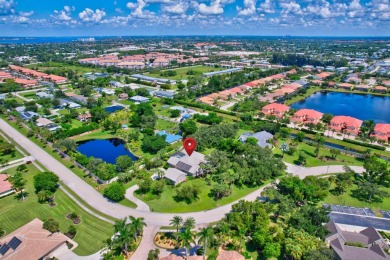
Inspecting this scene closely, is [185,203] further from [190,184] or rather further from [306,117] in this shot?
[306,117]

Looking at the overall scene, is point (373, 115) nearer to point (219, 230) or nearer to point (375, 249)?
point (375, 249)

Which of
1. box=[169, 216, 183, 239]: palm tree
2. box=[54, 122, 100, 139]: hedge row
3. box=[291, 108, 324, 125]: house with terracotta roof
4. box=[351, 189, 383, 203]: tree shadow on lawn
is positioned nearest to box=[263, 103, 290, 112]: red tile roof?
box=[291, 108, 324, 125]: house with terracotta roof

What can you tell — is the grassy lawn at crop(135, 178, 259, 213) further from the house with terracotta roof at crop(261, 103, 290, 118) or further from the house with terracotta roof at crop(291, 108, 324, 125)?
the house with terracotta roof at crop(261, 103, 290, 118)

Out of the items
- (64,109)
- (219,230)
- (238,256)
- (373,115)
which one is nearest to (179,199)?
(219,230)

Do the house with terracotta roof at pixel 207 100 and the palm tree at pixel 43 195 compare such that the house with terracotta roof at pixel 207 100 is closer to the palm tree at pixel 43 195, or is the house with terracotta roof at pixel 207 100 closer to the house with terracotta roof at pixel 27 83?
the palm tree at pixel 43 195

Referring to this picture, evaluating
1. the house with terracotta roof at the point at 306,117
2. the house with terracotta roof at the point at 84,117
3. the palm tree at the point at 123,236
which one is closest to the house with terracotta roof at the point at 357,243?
the palm tree at the point at 123,236
